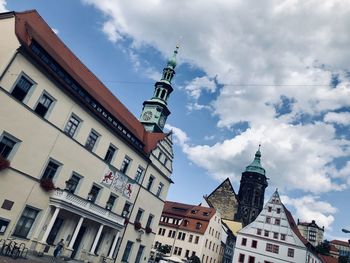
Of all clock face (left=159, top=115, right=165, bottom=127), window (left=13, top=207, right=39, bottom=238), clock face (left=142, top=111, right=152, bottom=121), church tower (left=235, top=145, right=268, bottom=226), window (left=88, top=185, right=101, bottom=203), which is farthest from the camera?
church tower (left=235, top=145, right=268, bottom=226)

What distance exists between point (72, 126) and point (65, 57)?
22.0 feet

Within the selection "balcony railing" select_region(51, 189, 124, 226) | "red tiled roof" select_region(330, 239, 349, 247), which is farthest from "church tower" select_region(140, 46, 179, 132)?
"red tiled roof" select_region(330, 239, 349, 247)

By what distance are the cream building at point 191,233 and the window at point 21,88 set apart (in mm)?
35090

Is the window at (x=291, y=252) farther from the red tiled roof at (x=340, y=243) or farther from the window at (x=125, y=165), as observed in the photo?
the red tiled roof at (x=340, y=243)

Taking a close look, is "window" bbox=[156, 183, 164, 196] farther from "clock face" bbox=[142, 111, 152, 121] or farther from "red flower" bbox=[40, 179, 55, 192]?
"red flower" bbox=[40, 179, 55, 192]

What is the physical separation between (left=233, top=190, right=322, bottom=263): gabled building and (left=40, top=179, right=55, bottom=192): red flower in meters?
36.3

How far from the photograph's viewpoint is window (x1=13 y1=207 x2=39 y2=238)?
2061 centimetres

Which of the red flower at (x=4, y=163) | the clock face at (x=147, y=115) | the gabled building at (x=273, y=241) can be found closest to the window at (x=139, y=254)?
the clock face at (x=147, y=115)

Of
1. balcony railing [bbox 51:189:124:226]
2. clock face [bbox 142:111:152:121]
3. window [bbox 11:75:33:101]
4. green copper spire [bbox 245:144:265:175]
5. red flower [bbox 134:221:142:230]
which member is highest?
green copper spire [bbox 245:144:265:175]

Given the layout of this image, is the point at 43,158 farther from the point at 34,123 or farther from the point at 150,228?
the point at 150,228

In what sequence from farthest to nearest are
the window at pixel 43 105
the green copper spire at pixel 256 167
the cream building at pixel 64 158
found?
the green copper spire at pixel 256 167
the window at pixel 43 105
the cream building at pixel 64 158

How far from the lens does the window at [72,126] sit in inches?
946

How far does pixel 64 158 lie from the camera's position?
23.8 meters

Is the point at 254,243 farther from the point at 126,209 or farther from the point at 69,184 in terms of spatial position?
the point at 69,184
